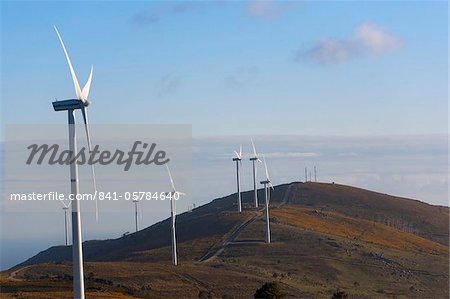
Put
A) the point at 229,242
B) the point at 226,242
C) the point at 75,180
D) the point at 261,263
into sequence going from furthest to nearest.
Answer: the point at 226,242 < the point at 229,242 < the point at 261,263 < the point at 75,180

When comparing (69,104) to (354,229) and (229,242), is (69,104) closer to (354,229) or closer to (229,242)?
(229,242)

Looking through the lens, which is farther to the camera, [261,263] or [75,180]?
[261,263]

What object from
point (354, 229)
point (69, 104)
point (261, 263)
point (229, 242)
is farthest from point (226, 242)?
point (69, 104)

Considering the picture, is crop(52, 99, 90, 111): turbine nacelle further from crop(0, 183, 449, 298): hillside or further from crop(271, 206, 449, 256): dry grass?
crop(271, 206, 449, 256): dry grass

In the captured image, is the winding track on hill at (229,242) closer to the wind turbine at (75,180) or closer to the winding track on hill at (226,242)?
the winding track on hill at (226,242)

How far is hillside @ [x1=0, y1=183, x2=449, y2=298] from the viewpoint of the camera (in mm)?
88688

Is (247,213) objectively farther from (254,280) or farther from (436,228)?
(254,280)

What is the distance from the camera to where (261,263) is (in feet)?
373

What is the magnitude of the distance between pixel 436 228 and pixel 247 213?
5414 cm

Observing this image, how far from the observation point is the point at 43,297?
6744cm

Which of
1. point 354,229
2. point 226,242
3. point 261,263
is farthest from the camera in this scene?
point 354,229

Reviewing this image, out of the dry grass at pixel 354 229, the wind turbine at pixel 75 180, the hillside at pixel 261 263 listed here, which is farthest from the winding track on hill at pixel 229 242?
the wind turbine at pixel 75 180

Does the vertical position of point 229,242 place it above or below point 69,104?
below

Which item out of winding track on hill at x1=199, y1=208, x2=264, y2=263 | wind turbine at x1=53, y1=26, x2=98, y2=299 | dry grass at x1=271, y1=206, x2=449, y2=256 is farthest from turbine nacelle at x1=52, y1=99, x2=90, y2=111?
dry grass at x1=271, y1=206, x2=449, y2=256
